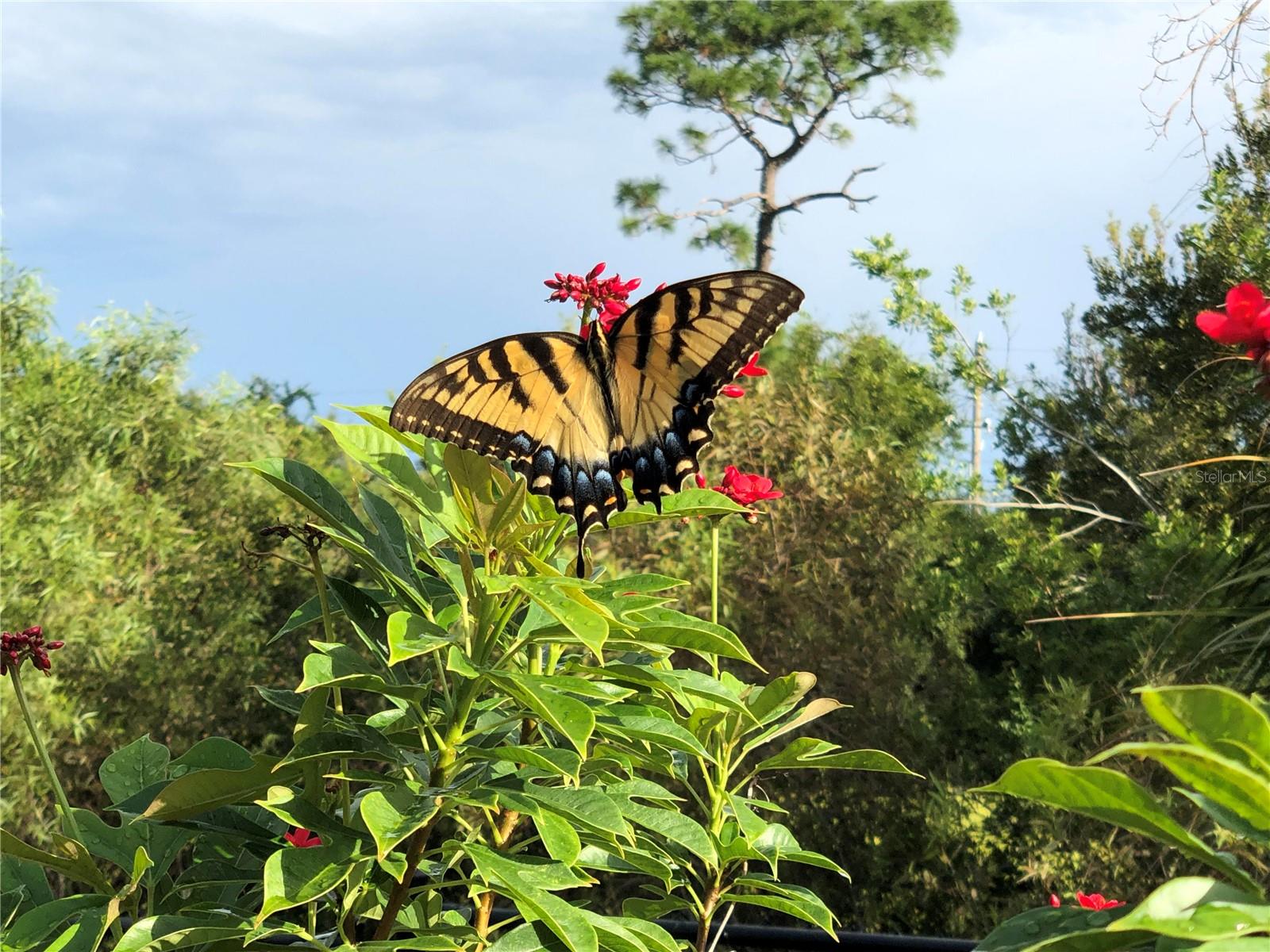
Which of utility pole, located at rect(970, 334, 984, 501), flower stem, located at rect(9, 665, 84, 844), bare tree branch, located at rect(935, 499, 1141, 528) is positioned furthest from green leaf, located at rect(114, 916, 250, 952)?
utility pole, located at rect(970, 334, 984, 501)

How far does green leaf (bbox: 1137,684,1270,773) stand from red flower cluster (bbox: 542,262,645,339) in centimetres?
76

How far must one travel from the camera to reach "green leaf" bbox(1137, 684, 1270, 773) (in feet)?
1.82

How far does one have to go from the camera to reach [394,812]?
916 mm

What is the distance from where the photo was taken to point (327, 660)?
0.93m

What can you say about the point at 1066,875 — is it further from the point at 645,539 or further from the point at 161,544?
the point at 161,544

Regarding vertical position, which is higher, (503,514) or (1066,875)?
(503,514)

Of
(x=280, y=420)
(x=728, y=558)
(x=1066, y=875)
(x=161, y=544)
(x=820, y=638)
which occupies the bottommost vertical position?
(x=1066, y=875)

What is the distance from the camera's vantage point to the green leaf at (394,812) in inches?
34.3

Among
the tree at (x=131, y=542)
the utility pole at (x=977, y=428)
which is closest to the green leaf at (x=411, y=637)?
the tree at (x=131, y=542)

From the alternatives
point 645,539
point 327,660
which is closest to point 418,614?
point 327,660

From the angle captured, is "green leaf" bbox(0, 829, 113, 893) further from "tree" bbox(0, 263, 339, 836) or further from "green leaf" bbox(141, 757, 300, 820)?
"tree" bbox(0, 263, 339, 836)

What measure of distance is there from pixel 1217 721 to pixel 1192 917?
10 cm

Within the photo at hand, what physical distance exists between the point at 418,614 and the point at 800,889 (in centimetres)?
54

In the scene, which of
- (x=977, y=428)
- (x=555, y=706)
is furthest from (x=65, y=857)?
(x=977, y=428)
